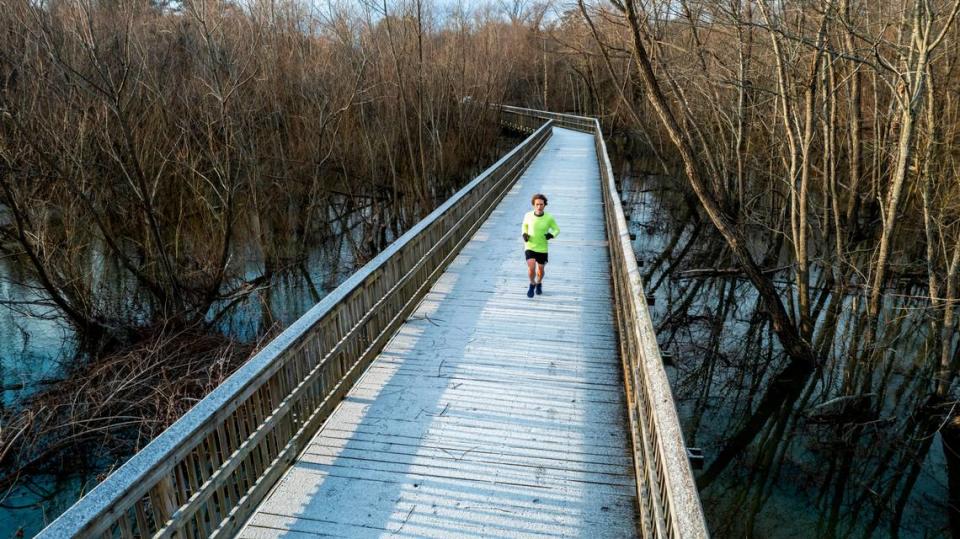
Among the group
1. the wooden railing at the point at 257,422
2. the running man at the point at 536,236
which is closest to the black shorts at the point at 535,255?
the running man at the point at 536,236

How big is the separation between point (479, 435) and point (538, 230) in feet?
12.9

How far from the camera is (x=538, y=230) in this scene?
8695 millimetres

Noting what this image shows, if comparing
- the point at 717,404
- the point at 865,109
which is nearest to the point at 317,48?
the point at 717,404

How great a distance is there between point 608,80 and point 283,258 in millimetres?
35786

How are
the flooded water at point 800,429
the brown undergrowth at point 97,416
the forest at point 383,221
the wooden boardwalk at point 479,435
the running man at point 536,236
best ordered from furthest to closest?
the forest at point 383,221 < the running man at point 536,236 < the brown undergrowth at point 97,416 < the flooded water at point 800,429 < the wooden boardwalk at point 479,435

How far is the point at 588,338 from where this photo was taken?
7.41 metres

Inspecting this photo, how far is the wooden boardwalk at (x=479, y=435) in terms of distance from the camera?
4.34 m

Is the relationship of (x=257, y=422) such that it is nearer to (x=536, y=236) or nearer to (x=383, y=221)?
(x=536, y=236)

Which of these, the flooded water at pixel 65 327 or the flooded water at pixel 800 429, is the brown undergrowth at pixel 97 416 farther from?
the flooded water at pixel 800 429

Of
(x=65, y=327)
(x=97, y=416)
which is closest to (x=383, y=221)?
(x=65, y=327)

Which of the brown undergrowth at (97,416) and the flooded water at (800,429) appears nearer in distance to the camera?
the flooded water at (800,429)

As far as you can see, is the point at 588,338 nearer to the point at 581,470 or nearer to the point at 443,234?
the point at 581,470

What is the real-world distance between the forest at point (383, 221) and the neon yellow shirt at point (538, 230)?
3.34 metres

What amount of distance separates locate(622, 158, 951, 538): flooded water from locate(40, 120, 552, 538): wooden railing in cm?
318
